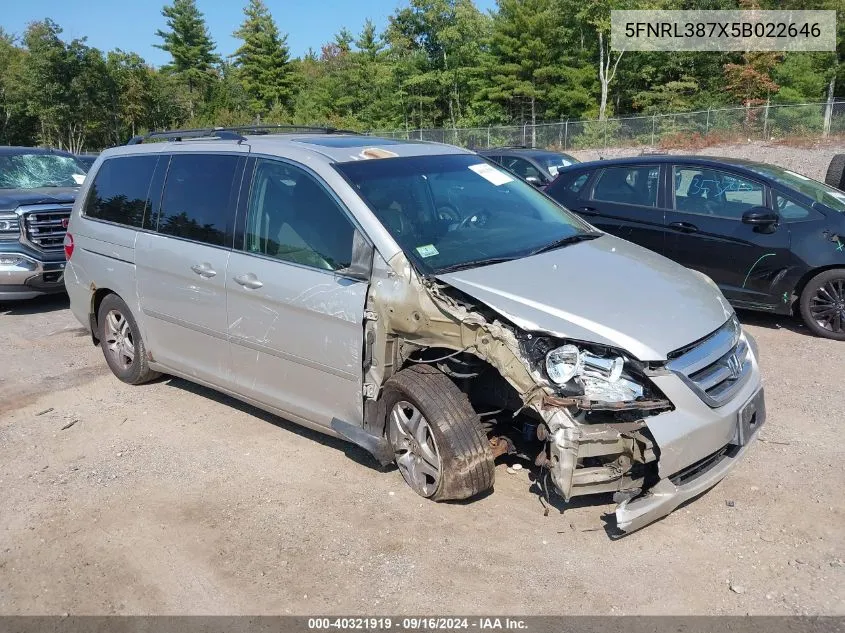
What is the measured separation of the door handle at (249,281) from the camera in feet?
14.4

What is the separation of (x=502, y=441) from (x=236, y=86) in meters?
66.7

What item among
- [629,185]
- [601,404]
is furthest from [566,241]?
[629,185]

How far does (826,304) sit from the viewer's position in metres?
6.59

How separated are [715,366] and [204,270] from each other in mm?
3162

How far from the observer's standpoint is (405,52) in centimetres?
4781

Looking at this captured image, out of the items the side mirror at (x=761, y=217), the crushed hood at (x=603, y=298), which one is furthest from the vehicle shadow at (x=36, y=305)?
the side mirror at (x=761, y=217)

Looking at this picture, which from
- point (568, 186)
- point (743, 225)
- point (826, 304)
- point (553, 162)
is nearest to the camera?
point (826, 304)

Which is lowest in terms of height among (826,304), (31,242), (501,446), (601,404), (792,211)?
(826,304)

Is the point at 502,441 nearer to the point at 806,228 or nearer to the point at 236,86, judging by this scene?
the point at 806,228

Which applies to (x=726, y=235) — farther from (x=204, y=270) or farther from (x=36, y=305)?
(x=36, y=305)

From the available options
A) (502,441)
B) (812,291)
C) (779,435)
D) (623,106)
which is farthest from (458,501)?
(623,106)

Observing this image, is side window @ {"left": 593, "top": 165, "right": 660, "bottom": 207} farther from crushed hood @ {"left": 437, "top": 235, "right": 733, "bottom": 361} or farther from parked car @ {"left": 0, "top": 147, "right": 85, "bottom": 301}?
parked car @ {"left": 0, "top": 147, "right": 85, "bottom": 301}

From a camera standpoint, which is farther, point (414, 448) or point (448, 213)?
point (448, 213)

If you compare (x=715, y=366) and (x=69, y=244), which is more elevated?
(x=69, y=244)
